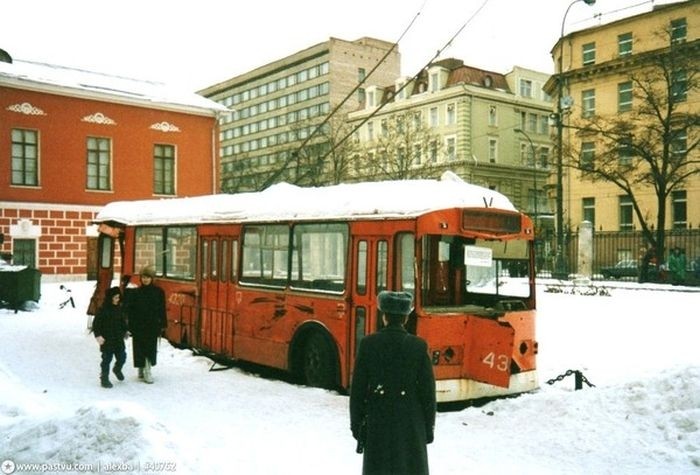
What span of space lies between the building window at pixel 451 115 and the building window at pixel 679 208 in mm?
25759

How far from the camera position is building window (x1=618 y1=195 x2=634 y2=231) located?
47.3 meters

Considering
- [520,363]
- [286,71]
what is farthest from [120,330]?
[286,71]

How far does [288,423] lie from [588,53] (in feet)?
155

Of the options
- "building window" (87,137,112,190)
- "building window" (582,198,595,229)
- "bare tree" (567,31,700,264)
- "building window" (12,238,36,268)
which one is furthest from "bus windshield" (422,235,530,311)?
→ "building window" (582,198,595,229)

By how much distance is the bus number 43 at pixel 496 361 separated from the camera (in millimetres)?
9000

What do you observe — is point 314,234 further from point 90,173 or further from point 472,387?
point 90,173

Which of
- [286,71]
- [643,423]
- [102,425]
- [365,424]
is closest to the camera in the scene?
[365,424]

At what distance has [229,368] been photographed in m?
12.9

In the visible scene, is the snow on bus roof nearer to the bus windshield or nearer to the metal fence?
the bus windshield

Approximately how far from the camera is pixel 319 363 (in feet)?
35.6

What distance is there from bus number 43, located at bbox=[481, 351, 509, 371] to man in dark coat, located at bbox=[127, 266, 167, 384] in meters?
5.11

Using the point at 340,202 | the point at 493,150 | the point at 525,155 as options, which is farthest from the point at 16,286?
the point at 525,155

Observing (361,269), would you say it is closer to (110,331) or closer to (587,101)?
(110,331)

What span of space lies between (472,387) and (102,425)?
16.3ft
